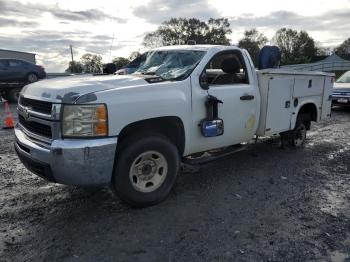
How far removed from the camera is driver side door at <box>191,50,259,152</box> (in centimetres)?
485

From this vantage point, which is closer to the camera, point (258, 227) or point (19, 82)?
point (258, 227)

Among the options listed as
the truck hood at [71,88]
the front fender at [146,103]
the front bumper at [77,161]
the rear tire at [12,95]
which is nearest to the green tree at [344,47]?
the rear tire at [12,95]

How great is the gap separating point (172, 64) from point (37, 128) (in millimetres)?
2013

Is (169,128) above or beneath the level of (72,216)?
above

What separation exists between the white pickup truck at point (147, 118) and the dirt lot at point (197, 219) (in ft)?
1.44

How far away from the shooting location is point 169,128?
184 inches

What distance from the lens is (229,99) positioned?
17.1ft

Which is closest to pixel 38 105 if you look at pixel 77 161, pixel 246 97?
pixel 77 161

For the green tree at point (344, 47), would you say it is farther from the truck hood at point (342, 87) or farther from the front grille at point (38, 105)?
the front grille at point (38, 105)

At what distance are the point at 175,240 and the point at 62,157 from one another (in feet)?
4.56

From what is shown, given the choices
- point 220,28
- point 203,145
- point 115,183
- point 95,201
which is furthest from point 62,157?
point 220,28

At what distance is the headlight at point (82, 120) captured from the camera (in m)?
3.81

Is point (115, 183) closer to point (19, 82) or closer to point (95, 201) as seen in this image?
point (95, 201)

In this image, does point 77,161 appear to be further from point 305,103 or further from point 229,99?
point 305,103
